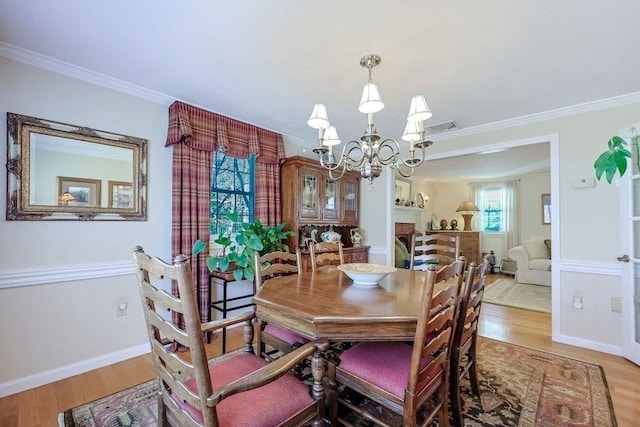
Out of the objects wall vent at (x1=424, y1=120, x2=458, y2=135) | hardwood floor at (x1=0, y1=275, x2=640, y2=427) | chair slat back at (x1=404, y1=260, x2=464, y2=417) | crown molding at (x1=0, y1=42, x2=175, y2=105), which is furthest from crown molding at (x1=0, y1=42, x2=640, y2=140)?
chair slat back at (x1=404, y1=260, x2=464, y2=417)

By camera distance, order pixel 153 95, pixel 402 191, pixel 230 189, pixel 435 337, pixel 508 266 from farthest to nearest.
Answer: pixel 402 191 → pixel 508 266 → pixel 230 189 → pixel 153 95 → pixel 435 337

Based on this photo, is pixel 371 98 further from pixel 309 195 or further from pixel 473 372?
pixel 309 195

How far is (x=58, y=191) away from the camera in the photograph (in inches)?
86.0

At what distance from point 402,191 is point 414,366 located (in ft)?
18.2

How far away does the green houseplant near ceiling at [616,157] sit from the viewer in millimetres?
2467

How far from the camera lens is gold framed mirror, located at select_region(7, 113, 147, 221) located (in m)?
2.02

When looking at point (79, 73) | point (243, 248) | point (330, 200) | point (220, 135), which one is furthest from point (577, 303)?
point (79, 73)

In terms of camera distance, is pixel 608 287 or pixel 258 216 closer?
pixel 608 287

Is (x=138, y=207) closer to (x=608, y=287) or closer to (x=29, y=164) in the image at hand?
(x=29, y=164)

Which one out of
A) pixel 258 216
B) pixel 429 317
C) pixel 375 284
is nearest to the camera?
pixel 429 317

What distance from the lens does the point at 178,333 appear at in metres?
0.98

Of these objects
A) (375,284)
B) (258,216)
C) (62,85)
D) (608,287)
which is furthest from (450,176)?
(62,85)

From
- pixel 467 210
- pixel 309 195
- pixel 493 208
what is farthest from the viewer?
pixel 493 208

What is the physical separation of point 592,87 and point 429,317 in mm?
2653
